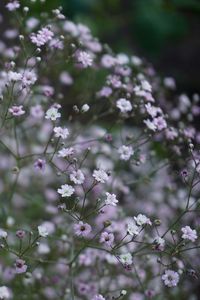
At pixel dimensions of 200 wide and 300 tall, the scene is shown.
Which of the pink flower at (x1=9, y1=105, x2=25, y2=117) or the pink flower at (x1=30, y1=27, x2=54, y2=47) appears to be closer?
the pink flower at (x1=9, y1=105, x2=25, y2=117)

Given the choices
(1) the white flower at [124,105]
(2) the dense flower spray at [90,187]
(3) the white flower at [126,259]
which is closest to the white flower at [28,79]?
(2) the dense flower spray at [90,187]

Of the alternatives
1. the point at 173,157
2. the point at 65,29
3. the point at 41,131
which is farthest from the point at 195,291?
the point at 65,29

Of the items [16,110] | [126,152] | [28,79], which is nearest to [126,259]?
[126,152]

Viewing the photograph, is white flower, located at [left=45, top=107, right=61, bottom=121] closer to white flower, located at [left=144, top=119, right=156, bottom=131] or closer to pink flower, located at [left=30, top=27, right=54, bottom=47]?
pink flower, located at [left=30, top=27, right=54, bottom=47]

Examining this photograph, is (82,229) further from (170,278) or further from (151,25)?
(151,25)

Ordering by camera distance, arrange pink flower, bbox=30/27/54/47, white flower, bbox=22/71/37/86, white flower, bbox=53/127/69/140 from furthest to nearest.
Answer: pink flower, bbox=30/27/54/47 → white flower, bbox=22/71/37/86 → white flower, bbox=53/127/69/140

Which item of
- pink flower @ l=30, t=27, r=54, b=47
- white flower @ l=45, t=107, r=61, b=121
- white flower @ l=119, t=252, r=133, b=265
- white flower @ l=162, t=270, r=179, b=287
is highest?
pink flower @ l=30, t=27, r=54, b=47

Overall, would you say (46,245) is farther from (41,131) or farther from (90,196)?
(41,131)

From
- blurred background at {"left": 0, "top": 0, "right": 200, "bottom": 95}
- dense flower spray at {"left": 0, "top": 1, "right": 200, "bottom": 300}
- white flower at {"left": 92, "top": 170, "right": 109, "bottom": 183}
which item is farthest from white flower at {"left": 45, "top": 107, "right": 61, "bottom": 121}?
blurred background at {"left": 0, "top": 0, "right": 200, "bottom": 95}
